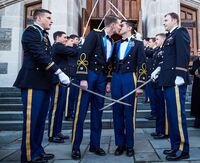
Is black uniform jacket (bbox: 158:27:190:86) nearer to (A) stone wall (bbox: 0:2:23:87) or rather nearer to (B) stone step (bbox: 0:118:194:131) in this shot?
(B) stone step (bbox: 0:118:194:131)

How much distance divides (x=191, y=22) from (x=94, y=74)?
24.7 feet

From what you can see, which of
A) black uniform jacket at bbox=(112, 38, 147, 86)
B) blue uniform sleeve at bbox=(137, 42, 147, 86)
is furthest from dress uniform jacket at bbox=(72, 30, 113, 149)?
blue uniform sleeve at bbox=(137, 42, 147, 86)

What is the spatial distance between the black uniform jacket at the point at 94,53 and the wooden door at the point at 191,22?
6956mm

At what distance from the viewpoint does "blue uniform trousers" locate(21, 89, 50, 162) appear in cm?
362

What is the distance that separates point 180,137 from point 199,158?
0.36 meters

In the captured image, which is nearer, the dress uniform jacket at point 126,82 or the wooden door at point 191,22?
the dress uniform jacket at point 126,82

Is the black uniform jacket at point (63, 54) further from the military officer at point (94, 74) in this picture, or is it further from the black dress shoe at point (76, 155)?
the black dress shoe at point (76, 155)

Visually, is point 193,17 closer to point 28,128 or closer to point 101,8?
point 101,8

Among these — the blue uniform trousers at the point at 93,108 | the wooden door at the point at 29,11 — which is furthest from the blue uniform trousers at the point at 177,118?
the wooden door at the point at 29,11

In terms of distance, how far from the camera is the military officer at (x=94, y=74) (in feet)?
13.3

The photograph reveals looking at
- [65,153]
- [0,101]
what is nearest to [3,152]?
[65,153]

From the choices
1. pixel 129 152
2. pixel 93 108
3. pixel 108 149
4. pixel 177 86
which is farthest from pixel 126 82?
pixel 108 149

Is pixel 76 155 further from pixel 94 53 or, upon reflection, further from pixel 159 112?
pixel 159 112

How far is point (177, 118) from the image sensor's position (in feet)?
12.6
